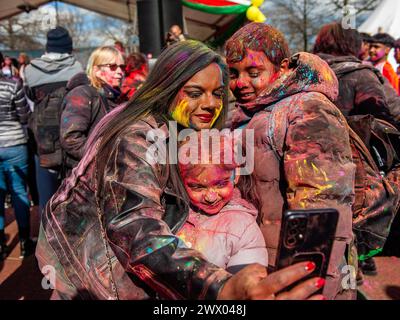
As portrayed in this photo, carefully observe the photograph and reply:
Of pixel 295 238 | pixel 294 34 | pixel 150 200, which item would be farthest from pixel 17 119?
pixel 294 34

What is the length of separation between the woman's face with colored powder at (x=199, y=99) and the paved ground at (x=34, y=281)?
2741mm

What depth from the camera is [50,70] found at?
414 cm

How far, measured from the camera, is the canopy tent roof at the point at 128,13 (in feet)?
41.4

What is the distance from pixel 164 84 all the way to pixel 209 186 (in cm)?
42

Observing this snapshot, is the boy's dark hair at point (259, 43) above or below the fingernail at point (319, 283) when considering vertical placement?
above

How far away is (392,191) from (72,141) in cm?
254

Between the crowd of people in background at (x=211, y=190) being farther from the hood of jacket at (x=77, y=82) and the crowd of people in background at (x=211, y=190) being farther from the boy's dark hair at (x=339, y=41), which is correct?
the hood of jacket at (x=77, y=82)

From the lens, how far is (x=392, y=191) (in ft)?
6.24

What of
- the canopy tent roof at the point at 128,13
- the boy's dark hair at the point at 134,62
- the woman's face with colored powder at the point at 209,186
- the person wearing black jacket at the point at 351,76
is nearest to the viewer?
the woman's face with colored powder at the point at 209,186

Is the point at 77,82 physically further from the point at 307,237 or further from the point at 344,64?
the point at 307,237

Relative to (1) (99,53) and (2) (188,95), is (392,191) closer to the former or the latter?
(2) (188,95)

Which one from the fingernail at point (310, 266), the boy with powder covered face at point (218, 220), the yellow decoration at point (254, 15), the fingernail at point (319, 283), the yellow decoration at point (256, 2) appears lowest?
the yellow decoration at point (254, 15)

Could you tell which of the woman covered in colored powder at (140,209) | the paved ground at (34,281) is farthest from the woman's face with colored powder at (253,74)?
the paved ground at (34,281)

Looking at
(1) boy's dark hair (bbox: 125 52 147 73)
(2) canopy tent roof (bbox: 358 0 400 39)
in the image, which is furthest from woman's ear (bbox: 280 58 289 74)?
(2) canopy tent roof (bbox: 358 0 400 39)
